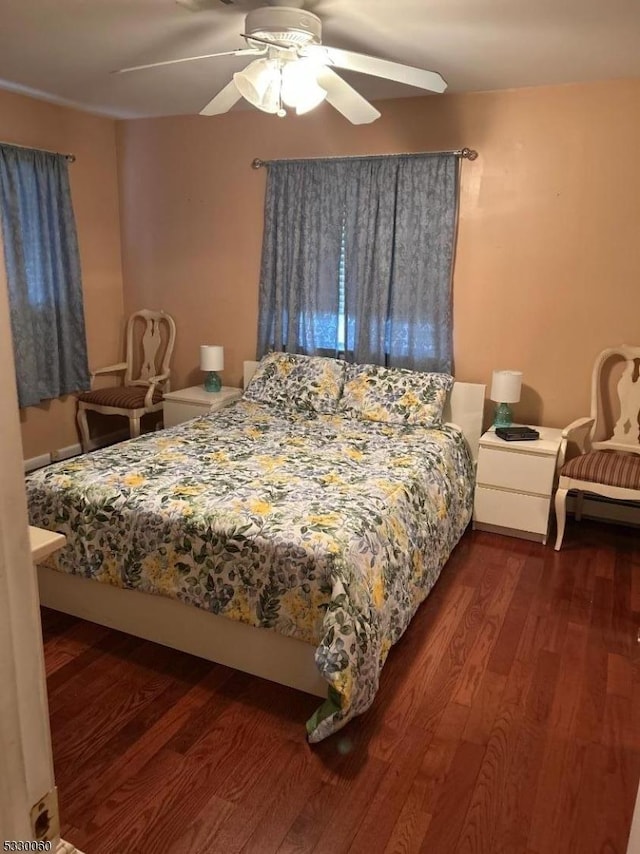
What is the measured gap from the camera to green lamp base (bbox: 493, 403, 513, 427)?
3711 millimetres

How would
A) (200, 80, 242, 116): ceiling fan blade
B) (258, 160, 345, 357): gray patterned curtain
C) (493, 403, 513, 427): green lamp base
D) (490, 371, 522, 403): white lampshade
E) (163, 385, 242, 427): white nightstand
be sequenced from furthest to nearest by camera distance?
(163, 385, 242, 427): white nightstand
(258, 160, 345, 357): gray patterned curtain
(493, 403, 513, 427): green lamp base
(490, 371, 522, 403): white lampshade
(200, 80, 242, 116): ceiling fan blade

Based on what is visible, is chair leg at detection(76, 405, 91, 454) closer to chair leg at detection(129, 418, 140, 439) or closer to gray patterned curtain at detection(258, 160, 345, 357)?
chair leg at detection(129, 418, 140, 439)

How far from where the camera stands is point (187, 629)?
2414 mm

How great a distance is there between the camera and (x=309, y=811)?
1.79 meters

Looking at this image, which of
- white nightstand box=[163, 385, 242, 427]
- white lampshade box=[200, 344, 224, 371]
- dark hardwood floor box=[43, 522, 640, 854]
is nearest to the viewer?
dark hardwood floor box=[43, 522, 640, 854]

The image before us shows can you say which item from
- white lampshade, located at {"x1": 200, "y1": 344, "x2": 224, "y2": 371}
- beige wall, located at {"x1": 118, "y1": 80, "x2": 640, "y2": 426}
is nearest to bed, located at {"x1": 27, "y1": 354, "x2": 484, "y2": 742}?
beige wall, located at {"x1": 118, "y1": 80, "x2": 640, "y2": 426}

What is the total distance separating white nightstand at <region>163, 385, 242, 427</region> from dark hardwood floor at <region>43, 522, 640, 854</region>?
183 centimetres

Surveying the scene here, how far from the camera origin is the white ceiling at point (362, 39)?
8.00ft

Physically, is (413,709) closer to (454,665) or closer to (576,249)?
(454,665)

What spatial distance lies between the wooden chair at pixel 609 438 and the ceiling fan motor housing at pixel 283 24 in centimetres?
230

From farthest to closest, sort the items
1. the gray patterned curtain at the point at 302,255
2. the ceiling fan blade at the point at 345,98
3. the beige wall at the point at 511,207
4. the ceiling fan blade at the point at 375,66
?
the gray patterned curtain at the point at 302,255, the beige wall at the point at 511,207, the ceiling fan blade at the point at 345,98, the ceiling fan blade at the point at 375,66

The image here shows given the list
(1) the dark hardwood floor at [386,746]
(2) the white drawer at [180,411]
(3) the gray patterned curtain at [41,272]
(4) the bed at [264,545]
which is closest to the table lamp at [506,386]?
(4) the bed at [264,545]

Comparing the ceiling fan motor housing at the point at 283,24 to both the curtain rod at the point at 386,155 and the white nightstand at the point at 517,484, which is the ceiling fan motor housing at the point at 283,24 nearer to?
the curtain rod at the point at 386,155

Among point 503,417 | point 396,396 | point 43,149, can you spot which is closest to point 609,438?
point 503,417
